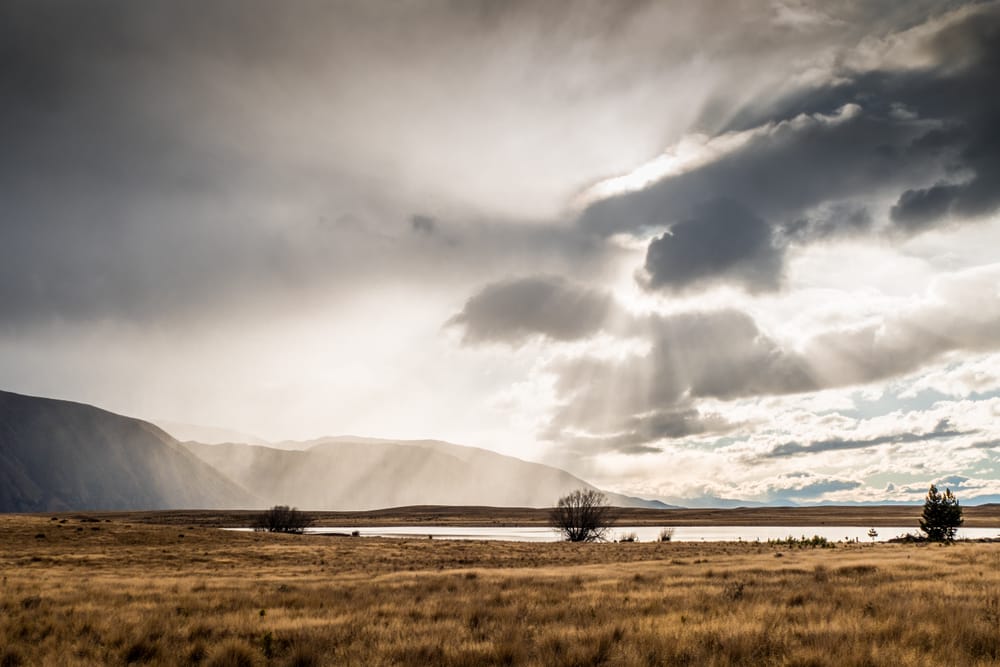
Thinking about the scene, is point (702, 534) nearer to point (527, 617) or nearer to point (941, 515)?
point (941, 515)

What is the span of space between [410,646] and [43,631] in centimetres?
887

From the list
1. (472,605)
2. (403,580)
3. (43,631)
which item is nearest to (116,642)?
(43,631)

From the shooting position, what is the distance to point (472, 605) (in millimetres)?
16578

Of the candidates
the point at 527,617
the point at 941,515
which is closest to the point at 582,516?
the point at 941,515

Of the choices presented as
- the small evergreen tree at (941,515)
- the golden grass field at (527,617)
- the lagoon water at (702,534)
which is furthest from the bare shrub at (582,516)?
the golden grass field at (527,617)

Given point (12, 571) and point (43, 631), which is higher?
point (43, 631)

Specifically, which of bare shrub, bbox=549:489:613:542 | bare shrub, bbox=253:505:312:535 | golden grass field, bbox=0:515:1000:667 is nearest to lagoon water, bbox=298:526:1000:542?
bare shrub, bbox=549:489:613:542

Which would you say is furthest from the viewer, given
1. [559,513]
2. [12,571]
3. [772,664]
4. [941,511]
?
[559,513]

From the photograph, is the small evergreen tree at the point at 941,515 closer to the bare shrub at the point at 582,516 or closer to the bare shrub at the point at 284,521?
the bare shrub at the point at 582,516

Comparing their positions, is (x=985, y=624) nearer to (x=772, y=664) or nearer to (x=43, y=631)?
(x=772, y=664)

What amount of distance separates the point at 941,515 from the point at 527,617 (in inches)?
2284

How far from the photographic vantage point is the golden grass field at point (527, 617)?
32.9 feet

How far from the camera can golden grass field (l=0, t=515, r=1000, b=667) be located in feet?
32.9

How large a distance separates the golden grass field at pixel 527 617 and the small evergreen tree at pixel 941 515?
31.6 m
